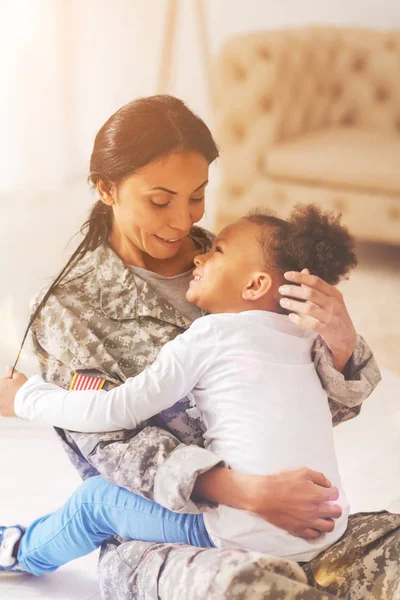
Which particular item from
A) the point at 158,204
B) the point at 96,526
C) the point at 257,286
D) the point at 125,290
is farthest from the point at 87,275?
the point at 96,526

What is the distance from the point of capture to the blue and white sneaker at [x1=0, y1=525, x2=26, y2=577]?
4.40 feet

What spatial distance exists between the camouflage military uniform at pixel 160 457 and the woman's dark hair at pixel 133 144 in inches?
1.4

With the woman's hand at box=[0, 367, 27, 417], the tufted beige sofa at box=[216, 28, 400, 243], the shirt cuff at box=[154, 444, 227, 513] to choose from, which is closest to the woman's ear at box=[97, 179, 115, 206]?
the tufted beige sofa at box=[216, 28, 400, 243]

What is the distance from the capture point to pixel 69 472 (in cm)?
140

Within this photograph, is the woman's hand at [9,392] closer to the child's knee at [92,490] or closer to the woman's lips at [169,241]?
the child's knee at [92,490]

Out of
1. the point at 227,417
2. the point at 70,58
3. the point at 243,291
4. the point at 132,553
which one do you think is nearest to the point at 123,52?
the point at 70,58

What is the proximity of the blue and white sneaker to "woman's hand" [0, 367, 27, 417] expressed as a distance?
0.23 metres

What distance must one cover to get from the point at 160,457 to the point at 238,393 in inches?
6.0

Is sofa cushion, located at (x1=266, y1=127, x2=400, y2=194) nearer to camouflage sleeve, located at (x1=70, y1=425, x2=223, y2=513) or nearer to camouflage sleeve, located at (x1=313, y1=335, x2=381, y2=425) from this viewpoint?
camouflage sleeve, located at (x1=313, y1=335, x2=381, y2=425)

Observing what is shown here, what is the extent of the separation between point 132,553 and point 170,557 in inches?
3.8

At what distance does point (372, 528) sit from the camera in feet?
3.81

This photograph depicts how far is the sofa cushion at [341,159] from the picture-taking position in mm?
1360

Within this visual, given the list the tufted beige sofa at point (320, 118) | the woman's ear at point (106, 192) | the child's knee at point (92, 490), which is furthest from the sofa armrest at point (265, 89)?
the child's knee at point (92, 490)

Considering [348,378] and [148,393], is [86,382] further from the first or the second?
[348,378]
